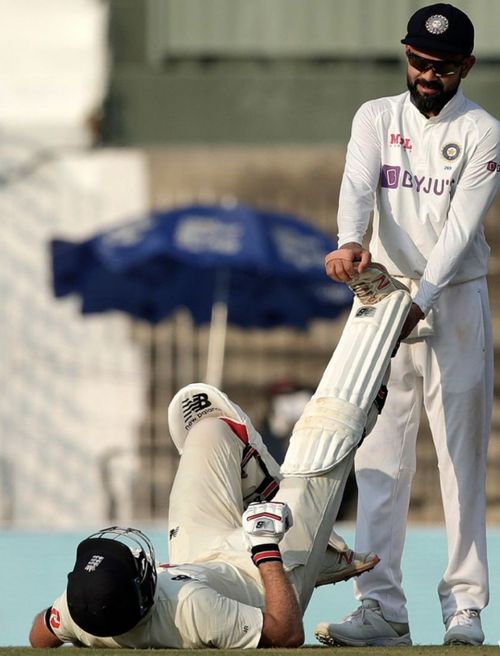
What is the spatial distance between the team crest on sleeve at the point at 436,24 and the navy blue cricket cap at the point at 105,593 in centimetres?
177

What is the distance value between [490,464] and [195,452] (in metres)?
7.33

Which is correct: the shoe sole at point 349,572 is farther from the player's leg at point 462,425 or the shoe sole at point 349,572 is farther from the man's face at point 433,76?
the man's face at point 433,76

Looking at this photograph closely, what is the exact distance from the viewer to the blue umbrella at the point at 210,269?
10203mm

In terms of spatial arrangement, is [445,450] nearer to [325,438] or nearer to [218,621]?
[325,438]

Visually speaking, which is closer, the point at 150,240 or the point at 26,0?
the point at 150,240

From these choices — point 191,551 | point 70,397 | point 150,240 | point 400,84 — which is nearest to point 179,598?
point 191,551

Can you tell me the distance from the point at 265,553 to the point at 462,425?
2.97 feet

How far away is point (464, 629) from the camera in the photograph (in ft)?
16.3

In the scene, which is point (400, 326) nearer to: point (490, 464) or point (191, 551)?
point (191, 551)

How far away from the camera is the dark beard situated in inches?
198

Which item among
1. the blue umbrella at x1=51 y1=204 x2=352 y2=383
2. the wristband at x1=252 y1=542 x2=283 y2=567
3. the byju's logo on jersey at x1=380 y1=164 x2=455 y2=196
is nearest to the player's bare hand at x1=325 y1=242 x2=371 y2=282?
the byju's logo on jersey at x1=380 y1=164 x2=455 y2=196

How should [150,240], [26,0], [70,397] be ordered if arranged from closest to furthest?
[150,240] → [70,397] → [26,0]

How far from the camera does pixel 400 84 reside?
13.2 meters

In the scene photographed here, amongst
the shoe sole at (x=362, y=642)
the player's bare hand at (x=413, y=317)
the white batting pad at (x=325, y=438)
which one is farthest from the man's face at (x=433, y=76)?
the shoe sole at (x=362, y=642)
